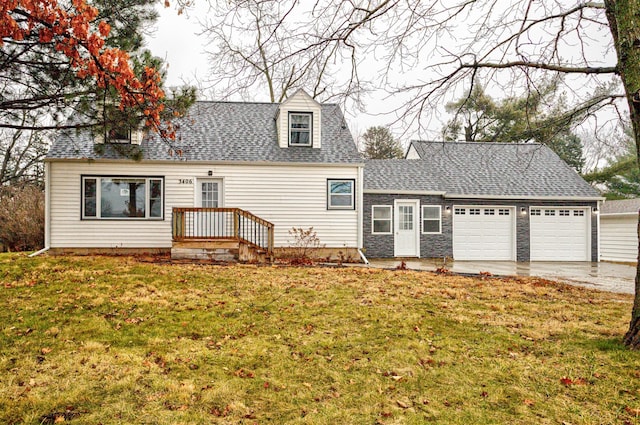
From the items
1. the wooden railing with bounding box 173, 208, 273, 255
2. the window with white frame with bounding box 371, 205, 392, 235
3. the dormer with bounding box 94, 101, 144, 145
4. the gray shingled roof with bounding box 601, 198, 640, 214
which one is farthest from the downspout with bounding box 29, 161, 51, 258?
the gray shingled roof with bounding box 601, 198, 640, 214

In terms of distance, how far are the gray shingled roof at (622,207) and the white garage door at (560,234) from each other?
2.05 meters

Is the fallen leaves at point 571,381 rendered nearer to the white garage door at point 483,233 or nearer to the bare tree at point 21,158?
the white garage door at point 483,233

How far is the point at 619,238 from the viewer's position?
17047mm

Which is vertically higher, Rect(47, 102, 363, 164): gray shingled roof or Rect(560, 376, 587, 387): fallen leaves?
Rect(47, 102, 363, 164): gray shingled roof

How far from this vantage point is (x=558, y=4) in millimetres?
5070

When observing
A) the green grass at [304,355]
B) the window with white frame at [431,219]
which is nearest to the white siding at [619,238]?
the window with white frame at [431,219]

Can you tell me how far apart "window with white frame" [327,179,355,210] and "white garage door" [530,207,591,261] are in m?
7.77

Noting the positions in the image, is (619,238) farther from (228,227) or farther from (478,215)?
(228,227)

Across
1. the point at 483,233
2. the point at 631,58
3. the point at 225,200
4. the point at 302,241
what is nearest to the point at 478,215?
the point at 483,233

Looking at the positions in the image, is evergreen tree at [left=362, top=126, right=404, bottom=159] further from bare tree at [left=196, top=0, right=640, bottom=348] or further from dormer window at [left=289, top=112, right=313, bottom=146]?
bare tree at [left=196, top=0, right=640, bottom=348]

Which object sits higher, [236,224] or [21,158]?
[21,158]

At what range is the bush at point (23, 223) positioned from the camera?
48.0 ft

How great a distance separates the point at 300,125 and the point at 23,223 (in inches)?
425

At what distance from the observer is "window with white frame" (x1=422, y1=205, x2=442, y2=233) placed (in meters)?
15.3
